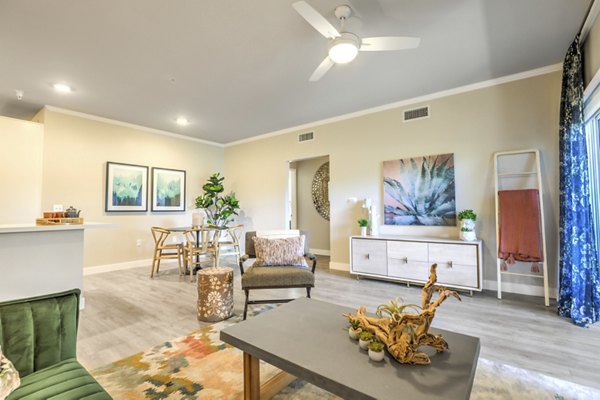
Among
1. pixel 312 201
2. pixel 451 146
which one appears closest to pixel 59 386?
pixel 451 146

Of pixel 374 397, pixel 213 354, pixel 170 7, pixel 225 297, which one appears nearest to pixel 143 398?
pixel 213 354

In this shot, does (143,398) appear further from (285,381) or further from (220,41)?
(220,41)

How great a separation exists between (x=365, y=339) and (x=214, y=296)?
186cm

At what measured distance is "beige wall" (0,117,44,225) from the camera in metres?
4.04

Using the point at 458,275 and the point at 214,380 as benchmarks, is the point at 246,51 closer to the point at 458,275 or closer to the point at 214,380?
the point at 214,380

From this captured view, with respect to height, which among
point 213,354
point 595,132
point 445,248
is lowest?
point 213,354

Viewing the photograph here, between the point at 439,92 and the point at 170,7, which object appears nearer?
the point at 170,7

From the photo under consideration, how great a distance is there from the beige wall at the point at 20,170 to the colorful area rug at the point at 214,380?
3820mm

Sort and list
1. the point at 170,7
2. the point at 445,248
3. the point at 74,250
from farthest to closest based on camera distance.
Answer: the point at 445,248, the point at 74,250, the point at 170,7

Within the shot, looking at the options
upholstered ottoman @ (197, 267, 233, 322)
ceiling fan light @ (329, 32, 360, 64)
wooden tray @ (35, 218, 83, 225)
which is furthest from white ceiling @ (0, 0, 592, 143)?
upholstered ottoman @ (197, 267, 233, 322)

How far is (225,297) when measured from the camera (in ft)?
9.16

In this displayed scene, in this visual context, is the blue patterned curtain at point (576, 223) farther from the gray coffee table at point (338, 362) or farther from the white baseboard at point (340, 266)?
the white baseboard at point (340, 266)

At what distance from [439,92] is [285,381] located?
408 centimetres

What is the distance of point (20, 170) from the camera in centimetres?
415
